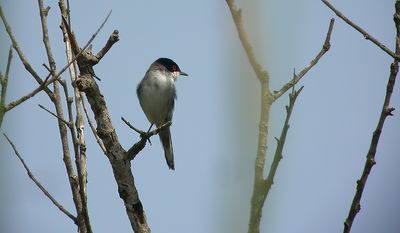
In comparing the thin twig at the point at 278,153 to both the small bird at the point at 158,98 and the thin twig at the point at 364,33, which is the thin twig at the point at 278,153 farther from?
the small bird at the point at 158,98

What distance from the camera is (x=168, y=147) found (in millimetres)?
7602

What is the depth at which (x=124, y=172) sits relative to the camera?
3.81 meters

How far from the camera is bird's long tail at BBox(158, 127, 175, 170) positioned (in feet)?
23.7

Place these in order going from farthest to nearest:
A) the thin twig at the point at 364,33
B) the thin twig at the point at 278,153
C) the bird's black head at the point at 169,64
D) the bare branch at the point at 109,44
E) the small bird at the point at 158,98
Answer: the bird's black head at the point at 169,64 → the small bird at the point at 158,98 → the bare branch at the point at 109,44 → the thin twig at the point at 364,33 → the thin twig at the point at 278,153

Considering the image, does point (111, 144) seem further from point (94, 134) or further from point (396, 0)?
point (396, 0)

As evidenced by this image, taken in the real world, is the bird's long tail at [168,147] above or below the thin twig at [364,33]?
above

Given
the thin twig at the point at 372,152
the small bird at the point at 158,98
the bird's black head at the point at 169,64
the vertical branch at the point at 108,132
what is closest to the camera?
the thin twig at the point at 372,152

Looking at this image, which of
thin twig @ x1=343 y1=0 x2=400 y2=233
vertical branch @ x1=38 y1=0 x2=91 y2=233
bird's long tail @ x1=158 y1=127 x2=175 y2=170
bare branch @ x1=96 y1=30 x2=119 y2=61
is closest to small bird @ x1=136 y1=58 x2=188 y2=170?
bird's long tail @ x1=158 y1=127 x2=175 y2=170

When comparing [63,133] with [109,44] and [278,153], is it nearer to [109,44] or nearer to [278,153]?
[109,44]

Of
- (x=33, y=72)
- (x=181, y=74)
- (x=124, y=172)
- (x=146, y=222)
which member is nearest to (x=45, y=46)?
(x=33, y=72)

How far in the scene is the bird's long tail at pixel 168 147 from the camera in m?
7.23

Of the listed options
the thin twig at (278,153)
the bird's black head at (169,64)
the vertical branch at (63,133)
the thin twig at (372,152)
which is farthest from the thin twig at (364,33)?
the bird's black head at (169,64)

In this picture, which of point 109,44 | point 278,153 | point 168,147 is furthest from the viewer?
point 168,147

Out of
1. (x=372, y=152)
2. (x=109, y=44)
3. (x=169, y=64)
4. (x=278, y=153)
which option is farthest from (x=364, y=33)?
(x=169, y=64)
